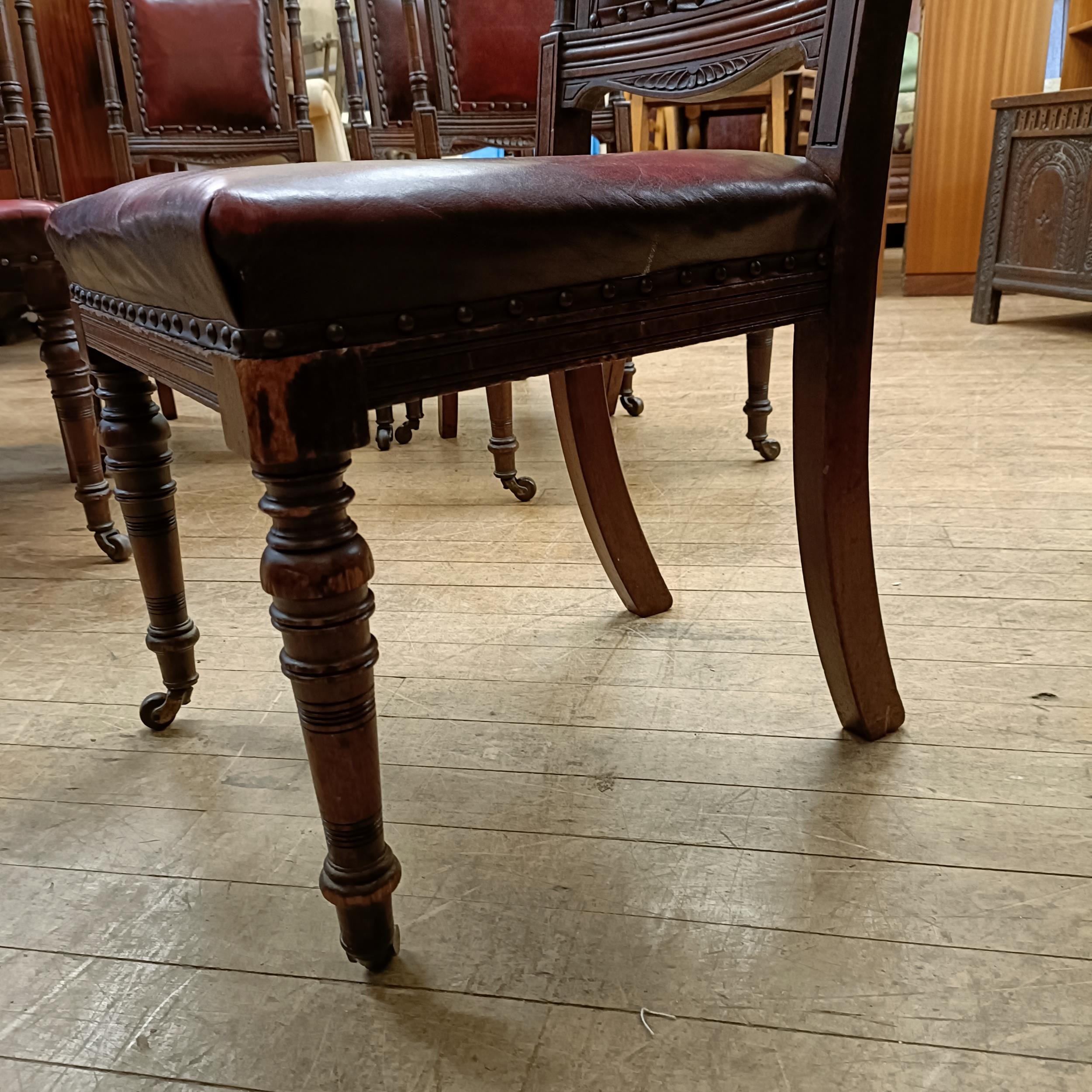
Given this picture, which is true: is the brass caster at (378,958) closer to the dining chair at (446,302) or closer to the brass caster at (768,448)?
the dining chair at (446,302)

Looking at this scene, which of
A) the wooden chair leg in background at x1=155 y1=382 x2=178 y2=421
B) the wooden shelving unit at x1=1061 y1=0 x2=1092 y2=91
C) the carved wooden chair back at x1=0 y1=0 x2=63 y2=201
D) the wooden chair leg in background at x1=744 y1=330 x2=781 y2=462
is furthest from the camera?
the wooden shelving unit at x1=1061 y1=0 x2=1092 y2=91

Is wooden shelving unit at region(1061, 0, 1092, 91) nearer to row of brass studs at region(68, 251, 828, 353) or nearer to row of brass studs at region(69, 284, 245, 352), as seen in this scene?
row of brass studs at region(68, 251, 828, 353)

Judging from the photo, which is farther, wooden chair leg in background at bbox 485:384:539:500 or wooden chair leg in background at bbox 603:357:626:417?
wooden chair leg in background at bbox 485:384:539:500

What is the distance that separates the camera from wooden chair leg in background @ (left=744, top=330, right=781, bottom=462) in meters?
1.62

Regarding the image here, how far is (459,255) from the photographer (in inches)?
20.7

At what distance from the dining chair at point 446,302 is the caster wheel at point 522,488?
2.39ft

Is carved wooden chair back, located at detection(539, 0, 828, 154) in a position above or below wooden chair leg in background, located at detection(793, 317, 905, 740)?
above

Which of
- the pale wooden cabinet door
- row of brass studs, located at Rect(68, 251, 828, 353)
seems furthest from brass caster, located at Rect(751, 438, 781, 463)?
the pale wooden cabinet door

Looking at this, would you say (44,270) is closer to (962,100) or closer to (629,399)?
(629,399)

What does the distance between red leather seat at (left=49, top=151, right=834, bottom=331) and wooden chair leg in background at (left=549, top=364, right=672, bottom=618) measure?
0.35 meters

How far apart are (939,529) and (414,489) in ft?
2.70

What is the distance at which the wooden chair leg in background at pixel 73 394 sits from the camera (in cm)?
128

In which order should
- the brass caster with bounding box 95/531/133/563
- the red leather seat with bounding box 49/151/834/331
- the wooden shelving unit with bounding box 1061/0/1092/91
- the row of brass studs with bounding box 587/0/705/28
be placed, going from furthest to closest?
1. the wooden shelving unit with bounding box 1061/0/1092/91
2. the brass caster with bounding box 95/531/133/563
3. the row of brass studs with bounding box 587/0/705/28
4. the red leather seat with bounding box 49/151/834/331

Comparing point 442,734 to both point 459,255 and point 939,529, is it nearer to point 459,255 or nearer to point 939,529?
point 459,255
